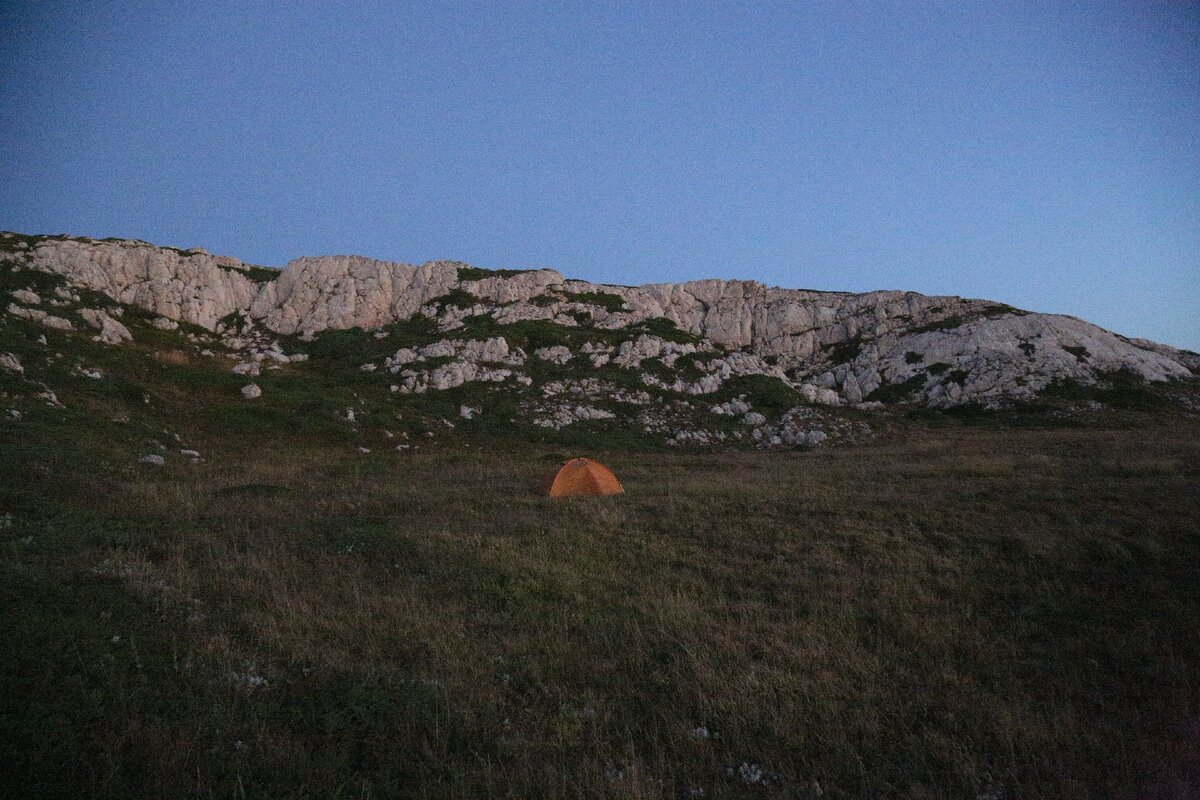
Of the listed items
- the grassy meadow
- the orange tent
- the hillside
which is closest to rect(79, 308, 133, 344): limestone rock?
the hillside

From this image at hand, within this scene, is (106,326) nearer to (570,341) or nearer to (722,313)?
(570,341)

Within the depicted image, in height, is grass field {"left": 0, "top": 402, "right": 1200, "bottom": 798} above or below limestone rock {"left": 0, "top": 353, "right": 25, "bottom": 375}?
below

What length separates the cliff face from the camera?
52.8 meters

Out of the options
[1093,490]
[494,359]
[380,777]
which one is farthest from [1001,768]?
[494,359]

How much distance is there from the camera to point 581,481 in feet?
71.4

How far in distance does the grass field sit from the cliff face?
143 ft

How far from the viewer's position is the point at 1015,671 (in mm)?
7379

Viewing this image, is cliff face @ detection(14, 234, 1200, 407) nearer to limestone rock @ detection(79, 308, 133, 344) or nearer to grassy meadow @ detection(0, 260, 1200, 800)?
limestone rock @ detection(79, 308, 133, 344)

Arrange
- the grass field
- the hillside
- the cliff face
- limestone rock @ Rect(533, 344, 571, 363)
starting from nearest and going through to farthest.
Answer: the grass field → the hillside → the cliff face → limestone rock @ Rect(533, 344, 571, 363)

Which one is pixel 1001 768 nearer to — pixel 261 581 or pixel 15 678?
pixel 15 678

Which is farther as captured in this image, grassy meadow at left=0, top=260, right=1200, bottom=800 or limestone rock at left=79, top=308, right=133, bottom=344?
limestone rock at left=79, top=308, right=133, bottom=344

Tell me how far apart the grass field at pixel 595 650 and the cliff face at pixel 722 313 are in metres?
43.7

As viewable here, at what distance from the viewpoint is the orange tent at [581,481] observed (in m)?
21.5

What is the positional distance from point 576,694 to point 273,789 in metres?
3.12
